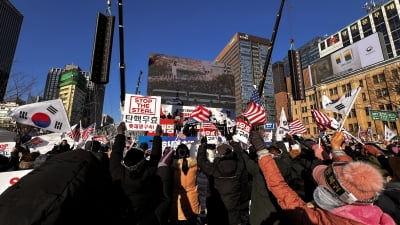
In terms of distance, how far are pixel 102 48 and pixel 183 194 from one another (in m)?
7.95

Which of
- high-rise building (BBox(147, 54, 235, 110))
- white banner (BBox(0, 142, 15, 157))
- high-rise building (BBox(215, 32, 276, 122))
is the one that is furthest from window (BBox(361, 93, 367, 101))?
high-rise building (BBox(215, 32, 276, 122))

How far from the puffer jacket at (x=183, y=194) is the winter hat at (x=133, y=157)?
1.65 metres

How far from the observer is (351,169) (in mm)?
1396

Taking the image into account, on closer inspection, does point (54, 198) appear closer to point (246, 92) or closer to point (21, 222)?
point (21, 222)

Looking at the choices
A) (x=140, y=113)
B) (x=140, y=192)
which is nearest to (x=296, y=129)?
(x=140, y=113)

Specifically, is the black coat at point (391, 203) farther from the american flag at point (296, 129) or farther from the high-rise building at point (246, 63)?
the high-rise building at point (246, 63)

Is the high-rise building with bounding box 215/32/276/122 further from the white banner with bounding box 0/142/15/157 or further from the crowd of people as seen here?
the crowd of people

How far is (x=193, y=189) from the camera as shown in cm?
432

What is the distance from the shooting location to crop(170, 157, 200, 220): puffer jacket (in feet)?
13.4

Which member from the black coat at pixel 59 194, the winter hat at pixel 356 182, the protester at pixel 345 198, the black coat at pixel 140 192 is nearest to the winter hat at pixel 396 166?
the protester at pixel 345 198

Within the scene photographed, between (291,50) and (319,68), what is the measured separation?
57.6 m

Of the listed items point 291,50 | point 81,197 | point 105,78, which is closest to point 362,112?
point 291,50

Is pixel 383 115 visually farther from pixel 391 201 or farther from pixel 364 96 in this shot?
pixel 364 96

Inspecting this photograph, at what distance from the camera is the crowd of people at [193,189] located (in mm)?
931
